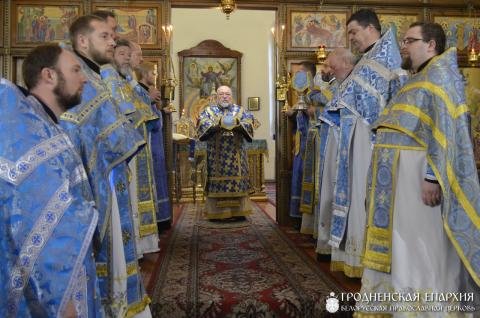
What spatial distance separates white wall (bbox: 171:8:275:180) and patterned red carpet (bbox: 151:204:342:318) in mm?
9149

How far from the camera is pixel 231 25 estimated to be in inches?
599

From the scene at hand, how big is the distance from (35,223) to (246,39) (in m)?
14.3

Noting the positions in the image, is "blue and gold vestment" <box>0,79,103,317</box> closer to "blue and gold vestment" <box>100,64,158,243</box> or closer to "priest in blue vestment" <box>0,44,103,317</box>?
"priest in blue vestment" <box>0,44,103,317</box>

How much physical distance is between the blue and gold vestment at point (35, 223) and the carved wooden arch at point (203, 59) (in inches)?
489

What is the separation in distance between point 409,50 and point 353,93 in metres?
0.95

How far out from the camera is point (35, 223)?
1.79m

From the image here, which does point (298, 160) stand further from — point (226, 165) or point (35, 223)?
point (35, 223)

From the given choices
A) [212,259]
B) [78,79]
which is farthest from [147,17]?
[78,79]

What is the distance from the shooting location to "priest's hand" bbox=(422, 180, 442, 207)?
2846mm

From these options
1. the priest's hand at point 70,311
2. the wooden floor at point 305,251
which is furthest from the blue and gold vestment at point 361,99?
the priest's hand at point 70,311

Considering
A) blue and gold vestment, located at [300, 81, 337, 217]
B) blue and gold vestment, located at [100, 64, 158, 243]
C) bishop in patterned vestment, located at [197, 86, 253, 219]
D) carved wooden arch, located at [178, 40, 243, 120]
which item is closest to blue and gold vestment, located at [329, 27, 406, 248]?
blue and gold vestment, located at [300, 81, 337, 217]

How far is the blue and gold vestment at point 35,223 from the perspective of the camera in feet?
5.83

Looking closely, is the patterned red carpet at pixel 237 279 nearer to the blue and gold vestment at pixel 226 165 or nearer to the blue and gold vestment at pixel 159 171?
the blue and gold vestment at pixel 159 171

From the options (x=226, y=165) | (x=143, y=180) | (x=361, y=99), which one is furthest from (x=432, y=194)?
(x=226, y=165)
